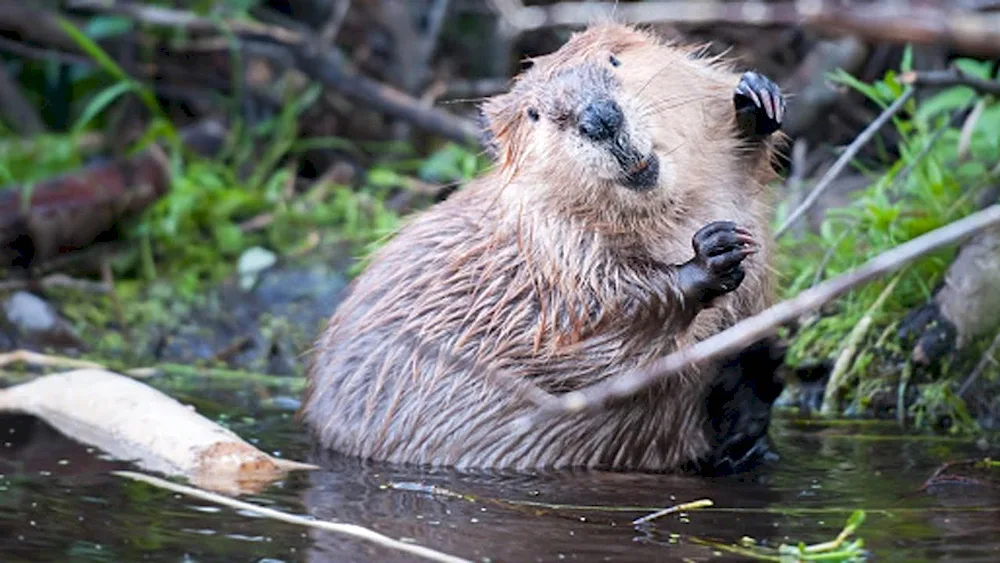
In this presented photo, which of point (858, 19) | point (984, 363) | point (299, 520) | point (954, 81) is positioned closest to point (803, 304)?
point (858, 19)

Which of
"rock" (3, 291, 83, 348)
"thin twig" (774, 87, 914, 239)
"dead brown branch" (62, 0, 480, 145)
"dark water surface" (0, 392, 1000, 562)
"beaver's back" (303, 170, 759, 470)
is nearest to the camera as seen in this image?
"dark water surface" (0, 392, 1000, 562)

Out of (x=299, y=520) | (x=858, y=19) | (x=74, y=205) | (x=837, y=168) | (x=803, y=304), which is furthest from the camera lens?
(x=74, y=205)

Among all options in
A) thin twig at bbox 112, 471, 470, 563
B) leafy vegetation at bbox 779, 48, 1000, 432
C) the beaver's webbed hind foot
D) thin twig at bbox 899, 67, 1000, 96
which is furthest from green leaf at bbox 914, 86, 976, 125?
thin twig at bbox 112, 471, 470, 563

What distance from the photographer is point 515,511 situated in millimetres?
2672

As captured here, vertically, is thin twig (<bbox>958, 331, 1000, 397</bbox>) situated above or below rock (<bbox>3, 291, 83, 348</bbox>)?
above

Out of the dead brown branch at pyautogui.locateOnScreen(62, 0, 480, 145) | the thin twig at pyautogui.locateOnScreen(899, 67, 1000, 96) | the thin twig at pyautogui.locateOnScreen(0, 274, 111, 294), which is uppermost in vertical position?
the thin twig at pyautogui.locateOnScreen(899, 67, 1000, 96)

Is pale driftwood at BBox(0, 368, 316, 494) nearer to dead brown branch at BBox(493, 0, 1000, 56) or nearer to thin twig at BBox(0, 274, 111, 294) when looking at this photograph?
Answer: dead brown branch at BBox(493, 0, 1000, 56)

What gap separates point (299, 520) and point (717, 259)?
2.64 feet

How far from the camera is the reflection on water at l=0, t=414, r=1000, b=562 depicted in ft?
7.75

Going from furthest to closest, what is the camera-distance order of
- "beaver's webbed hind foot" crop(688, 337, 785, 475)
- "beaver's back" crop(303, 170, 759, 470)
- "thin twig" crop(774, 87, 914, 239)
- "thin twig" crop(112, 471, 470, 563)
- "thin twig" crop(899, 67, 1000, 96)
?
1. "thin twig" crop(899, 67, 1000, 96)
2. "thin twig" crop(774, 87, 914, 239)
3. "beaver's webbed hind foot" crop(688, 337, 785, 475)
4. "beaver's back" crop(303, 170, 759, 470)
5. "thin twig" crop(112, 471, 470, 563)

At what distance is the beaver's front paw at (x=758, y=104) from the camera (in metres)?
3.08

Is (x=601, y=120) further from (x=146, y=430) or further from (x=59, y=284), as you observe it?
(x=59, y=284)

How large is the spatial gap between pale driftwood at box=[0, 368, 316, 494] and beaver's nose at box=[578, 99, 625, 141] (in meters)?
0.83

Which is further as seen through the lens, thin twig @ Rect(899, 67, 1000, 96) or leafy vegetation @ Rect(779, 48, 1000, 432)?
leafy vegetation @ Rect(779, 48, 1000, 432)
